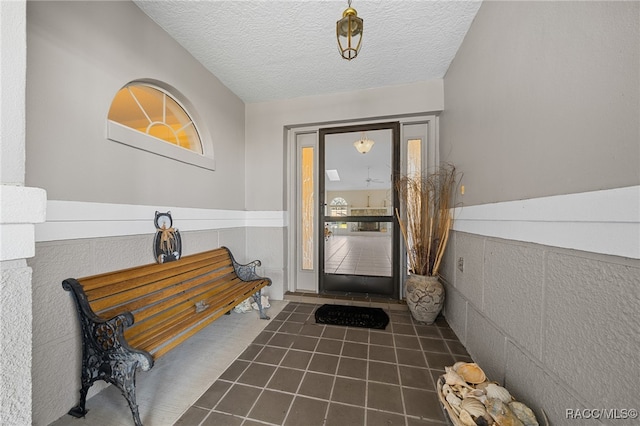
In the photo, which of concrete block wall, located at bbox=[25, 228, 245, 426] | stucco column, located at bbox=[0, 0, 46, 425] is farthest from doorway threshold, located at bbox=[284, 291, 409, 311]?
stucco column, located at bbox=[0, 0, 46, 425]

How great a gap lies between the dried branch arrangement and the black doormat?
0.66 metres

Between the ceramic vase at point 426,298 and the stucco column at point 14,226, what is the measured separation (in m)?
2.65

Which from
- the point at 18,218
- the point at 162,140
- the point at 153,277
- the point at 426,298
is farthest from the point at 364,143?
the point at 18,218

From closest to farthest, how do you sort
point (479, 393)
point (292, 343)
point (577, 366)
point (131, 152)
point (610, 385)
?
point (610, 385), point (577, 366), point (479, 393), point (131, 152), point (292, 343)

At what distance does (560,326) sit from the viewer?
976 mm

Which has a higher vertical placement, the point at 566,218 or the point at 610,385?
the point at 566,218

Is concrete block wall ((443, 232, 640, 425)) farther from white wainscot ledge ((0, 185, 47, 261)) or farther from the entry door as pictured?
white wainscot ledge ((0, 185, 47, 261))

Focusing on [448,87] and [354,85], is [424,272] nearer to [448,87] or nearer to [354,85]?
[448,87]

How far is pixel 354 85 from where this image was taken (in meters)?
2.84

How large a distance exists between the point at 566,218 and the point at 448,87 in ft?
7.09

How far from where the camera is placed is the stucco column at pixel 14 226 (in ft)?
2.81

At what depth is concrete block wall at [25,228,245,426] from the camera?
1.23 m

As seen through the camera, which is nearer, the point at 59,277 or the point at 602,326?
the point at 602,326

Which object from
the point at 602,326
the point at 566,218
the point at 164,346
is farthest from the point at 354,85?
the point at 164,346
